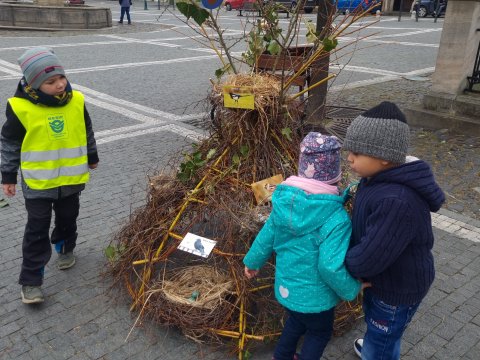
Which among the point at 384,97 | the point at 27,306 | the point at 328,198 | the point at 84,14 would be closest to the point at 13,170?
the point at 27,306

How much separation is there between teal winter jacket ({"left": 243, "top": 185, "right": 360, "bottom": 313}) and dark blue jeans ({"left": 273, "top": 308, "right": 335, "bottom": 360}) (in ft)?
0.31

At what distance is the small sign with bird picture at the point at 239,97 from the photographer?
2574 mm

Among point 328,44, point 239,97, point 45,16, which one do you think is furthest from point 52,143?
point 45,16

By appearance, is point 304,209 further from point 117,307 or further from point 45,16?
point 45,16

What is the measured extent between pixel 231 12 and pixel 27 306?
28.0m

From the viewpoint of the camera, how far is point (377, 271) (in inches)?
74.3

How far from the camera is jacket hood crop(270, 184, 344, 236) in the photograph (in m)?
1.98

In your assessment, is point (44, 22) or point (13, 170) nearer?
point (13, 170)

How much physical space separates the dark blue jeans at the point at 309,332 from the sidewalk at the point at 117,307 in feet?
1.21

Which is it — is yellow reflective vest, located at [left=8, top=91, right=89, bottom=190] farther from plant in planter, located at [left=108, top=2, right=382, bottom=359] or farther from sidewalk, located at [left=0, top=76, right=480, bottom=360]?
sidewalk, located at [left=0, top=76, right=480, bottom=360]

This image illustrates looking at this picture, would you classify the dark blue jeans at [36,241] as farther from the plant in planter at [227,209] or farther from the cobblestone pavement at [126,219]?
the plant in planter at [227,209]

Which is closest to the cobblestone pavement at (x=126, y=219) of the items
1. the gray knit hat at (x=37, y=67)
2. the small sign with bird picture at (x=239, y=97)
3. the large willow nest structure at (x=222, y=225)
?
the large willow nest structure at (x=222, y=225)

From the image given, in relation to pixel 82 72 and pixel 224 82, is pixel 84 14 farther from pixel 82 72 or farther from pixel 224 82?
pixel 224 82

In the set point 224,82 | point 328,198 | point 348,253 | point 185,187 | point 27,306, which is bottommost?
point 27,306
